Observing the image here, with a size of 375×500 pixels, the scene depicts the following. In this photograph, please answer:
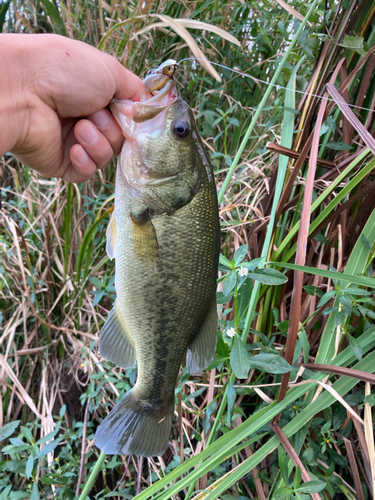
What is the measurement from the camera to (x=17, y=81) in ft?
4.09

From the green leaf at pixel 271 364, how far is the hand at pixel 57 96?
104cm

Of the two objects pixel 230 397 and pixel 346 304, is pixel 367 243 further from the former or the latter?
pixel 230 397

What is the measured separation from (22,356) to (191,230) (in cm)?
185

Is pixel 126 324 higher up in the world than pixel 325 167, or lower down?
lower down

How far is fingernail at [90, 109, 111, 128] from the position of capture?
55.3 inches

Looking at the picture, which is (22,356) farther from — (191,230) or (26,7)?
(26,7)

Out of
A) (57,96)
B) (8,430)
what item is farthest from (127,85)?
(8,430)

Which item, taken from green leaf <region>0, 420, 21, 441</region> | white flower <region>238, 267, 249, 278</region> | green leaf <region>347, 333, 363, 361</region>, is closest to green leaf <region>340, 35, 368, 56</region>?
white flower <region>238, 267, 249, 278</region>

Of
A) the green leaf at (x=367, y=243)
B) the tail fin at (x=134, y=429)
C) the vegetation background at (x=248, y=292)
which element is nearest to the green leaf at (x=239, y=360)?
the vegetation background at (x=248, y=292)

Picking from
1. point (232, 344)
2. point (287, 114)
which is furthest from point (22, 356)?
point (287, 114)

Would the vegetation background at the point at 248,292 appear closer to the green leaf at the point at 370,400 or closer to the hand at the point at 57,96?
the green leaf at the point at 370,400

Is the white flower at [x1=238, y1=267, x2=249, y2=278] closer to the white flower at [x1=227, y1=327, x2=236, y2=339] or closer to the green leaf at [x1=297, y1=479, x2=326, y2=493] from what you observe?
the white flower at [x1=227, y1=327, x2=236, y2=339]

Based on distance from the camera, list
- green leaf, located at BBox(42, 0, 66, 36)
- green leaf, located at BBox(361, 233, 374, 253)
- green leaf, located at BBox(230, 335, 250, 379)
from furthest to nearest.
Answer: green leaf, located at BBox(42, 0, 66, 36)
green leaf, located at BBox(361, 233, 374, 253)
green leaf, located at BBox(230, 335, 250, 379)

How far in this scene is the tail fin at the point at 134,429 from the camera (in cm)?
122
